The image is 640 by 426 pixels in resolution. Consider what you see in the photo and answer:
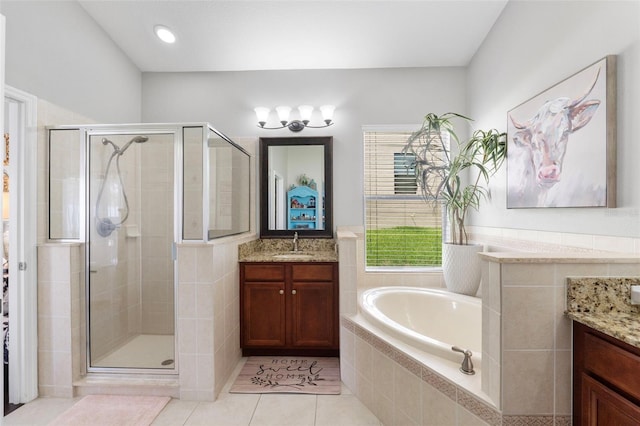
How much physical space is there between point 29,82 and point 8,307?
4.84 ft

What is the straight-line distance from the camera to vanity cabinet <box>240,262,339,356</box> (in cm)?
254

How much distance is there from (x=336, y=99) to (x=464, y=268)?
6.53 feet

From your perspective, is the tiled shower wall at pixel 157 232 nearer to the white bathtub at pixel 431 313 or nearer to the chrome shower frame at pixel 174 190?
the chrome shower frame at pixel 174 190

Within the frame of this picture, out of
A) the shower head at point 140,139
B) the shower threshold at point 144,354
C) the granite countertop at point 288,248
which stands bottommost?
the shower threshold at point 144,354

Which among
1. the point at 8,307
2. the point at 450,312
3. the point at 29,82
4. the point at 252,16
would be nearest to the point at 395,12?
the point at 252,16

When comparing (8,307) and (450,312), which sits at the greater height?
(8,307)

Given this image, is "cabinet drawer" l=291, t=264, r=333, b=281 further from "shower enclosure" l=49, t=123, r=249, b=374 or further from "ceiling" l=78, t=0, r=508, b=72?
"ceiling" l=78, t=0, r=508, b=72

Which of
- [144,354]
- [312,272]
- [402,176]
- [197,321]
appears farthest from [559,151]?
[144,354]

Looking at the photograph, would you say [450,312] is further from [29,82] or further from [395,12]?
[29,82]

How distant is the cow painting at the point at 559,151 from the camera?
1455 mm

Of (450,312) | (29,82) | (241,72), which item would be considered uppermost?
(241,72)

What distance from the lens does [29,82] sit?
191cm

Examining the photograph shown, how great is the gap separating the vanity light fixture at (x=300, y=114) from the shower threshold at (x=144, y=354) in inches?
81.9

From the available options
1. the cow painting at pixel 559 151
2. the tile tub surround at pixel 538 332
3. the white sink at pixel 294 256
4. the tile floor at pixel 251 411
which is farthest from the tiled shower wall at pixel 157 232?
the cow painting at pixel 559 151
